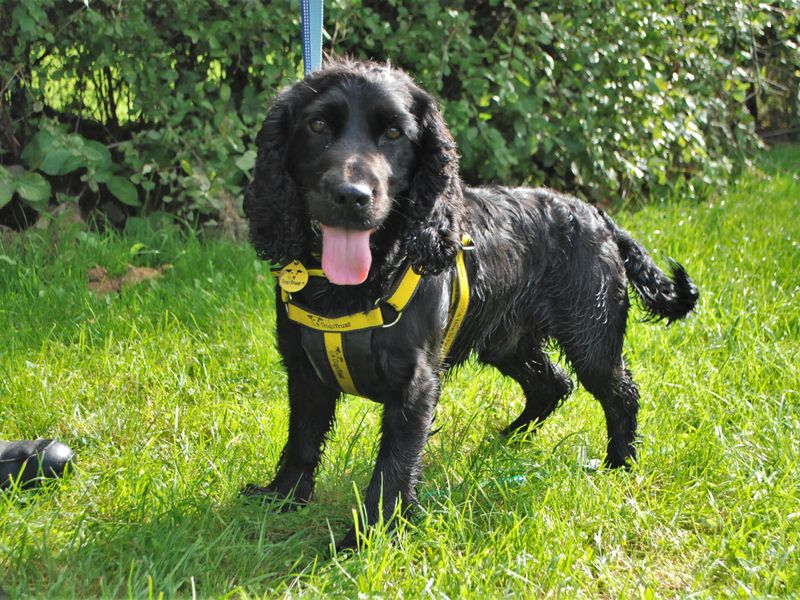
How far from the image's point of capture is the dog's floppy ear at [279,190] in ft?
8.11

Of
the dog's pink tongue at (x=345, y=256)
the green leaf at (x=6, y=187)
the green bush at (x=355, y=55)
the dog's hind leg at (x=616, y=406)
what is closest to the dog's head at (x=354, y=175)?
the dog's pink tongue at (x=345, y=256)

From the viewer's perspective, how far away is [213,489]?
2637 mm

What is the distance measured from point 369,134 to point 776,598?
5.48ft

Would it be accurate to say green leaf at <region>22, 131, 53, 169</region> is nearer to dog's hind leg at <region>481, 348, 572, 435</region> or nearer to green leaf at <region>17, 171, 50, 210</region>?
green leaf at <region>17, 171, 50, 210</region>

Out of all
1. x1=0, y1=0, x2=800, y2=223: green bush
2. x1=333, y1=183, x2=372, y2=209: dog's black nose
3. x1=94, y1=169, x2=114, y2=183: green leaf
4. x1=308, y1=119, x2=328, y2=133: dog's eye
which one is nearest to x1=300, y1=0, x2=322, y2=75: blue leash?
x1=308, y1=119, x2=328, y2=133: dog's eye

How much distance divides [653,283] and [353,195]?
5.18 feet

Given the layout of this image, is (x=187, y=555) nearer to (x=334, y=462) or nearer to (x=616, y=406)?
(x=334, y=462)

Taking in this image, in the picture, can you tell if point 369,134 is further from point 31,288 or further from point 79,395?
point 31,288

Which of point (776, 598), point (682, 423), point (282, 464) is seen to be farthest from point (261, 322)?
point (776, 598)

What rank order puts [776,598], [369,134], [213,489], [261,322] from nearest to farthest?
[776,598]
[369,134]
[213,489]
[261,322]

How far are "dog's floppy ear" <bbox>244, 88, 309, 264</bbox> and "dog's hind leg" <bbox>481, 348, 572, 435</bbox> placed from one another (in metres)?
1.18

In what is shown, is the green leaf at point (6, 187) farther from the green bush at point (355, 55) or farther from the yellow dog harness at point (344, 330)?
the yellow dog harness at point (344, 330)

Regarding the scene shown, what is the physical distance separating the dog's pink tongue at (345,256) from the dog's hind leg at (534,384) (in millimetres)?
1180

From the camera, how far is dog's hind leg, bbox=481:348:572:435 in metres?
3.34
